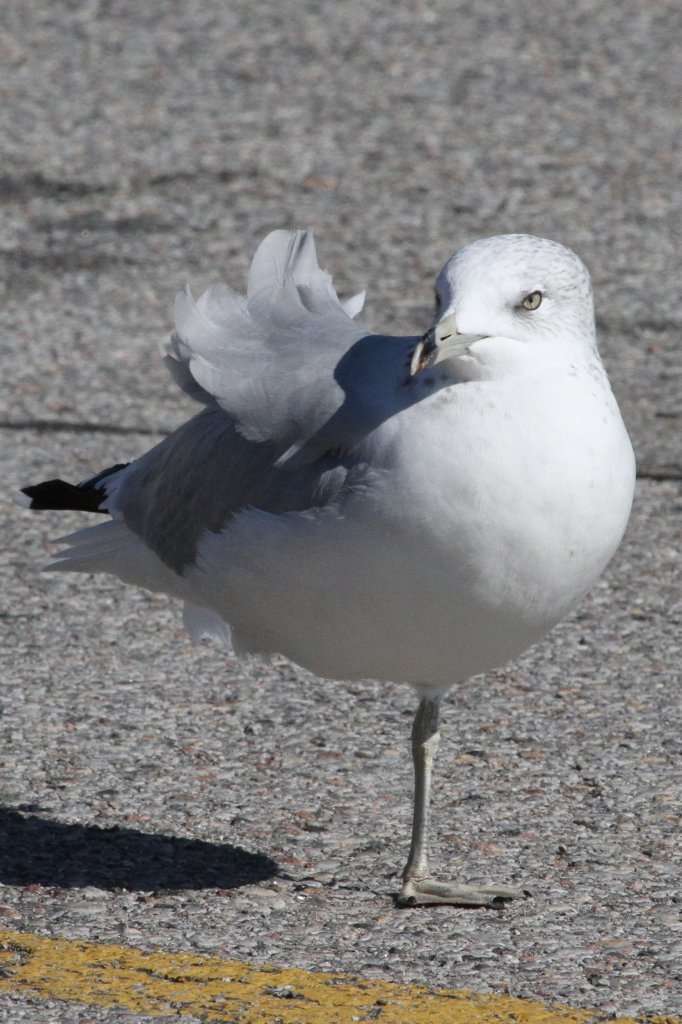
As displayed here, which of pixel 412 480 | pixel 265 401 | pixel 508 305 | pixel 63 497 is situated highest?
pixel 508 305

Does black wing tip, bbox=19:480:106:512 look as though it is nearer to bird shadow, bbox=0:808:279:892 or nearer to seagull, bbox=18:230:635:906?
seagull, bbox=18:230:635:906

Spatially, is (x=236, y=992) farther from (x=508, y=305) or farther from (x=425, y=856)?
(x=508, y=305)

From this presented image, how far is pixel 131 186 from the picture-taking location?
360 inches

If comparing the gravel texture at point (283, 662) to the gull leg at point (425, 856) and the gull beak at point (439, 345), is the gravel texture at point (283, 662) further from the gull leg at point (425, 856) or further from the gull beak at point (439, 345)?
the gull beak at point (439, 345)

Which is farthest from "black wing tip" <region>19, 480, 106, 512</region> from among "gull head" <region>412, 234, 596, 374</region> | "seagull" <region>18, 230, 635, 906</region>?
"gull head" <region>412, 234, 596, 374</region>

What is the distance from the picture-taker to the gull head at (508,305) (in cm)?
329

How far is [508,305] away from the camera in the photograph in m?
3.39

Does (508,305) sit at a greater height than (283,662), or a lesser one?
greater

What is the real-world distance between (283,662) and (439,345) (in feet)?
6.76

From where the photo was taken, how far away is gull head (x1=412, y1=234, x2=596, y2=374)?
3291mm

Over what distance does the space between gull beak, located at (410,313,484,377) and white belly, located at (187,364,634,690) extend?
0.14m

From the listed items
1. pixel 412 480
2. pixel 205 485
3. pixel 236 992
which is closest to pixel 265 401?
pixel 205 485

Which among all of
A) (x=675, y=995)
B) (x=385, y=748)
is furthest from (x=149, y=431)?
(x=675, y=995)

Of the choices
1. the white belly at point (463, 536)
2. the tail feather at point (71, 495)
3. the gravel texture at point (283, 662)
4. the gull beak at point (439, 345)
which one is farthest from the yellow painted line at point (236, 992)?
the tail feather at point (71, 495)
